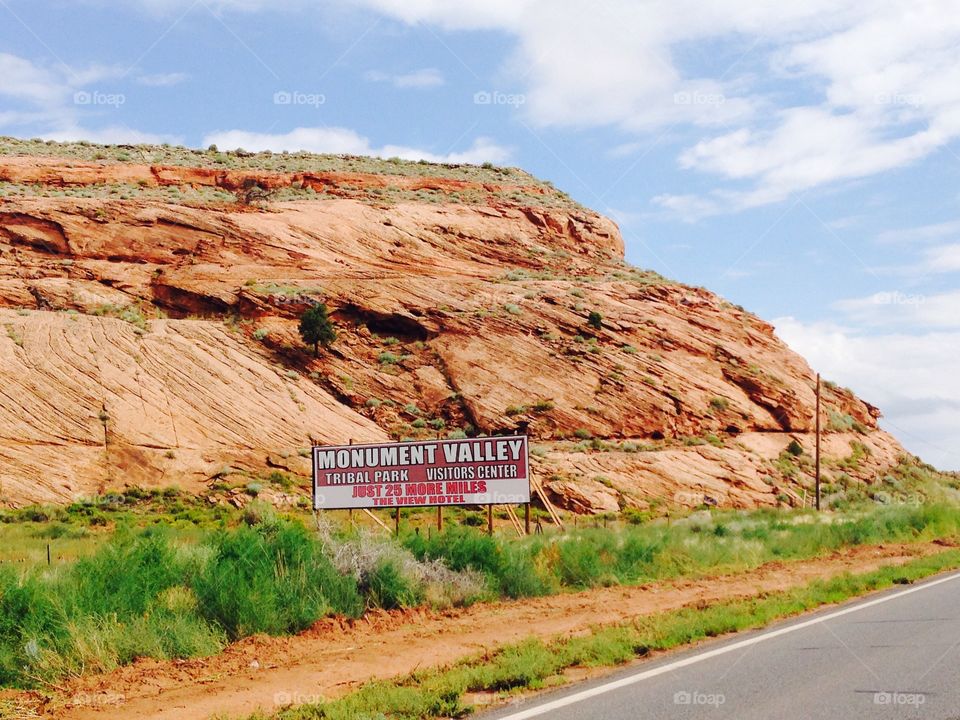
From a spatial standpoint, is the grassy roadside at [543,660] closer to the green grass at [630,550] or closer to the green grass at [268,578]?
the green grass at [268,578]

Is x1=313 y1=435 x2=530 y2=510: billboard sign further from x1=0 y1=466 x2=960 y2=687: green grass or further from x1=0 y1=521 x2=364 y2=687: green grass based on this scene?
x1=0 y1=521 x2=364 y2=687: green grass

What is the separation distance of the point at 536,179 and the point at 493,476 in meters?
57.3

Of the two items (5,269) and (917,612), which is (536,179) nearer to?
(5,269)

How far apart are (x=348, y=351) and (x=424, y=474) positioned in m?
22.7

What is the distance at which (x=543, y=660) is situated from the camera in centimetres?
919

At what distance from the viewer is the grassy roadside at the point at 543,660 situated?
7598 mm

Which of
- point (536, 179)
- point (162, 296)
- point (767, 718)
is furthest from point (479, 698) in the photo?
point (536, 179)

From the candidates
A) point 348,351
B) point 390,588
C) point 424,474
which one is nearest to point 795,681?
point 390,588

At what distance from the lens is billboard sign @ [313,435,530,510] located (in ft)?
74.4

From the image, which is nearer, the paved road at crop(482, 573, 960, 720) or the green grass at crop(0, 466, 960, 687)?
the paved road at crop(482, 573, 960, 720)

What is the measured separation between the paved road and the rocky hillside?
24.5 meters

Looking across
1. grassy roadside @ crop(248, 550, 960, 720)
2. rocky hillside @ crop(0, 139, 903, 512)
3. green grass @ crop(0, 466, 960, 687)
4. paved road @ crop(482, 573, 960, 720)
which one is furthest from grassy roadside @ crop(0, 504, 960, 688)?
Answer: rocky hillside @ crop(0, 139, 903, 512)

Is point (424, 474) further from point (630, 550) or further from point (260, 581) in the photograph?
point (260, 581)

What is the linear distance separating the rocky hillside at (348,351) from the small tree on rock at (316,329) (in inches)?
26.5
